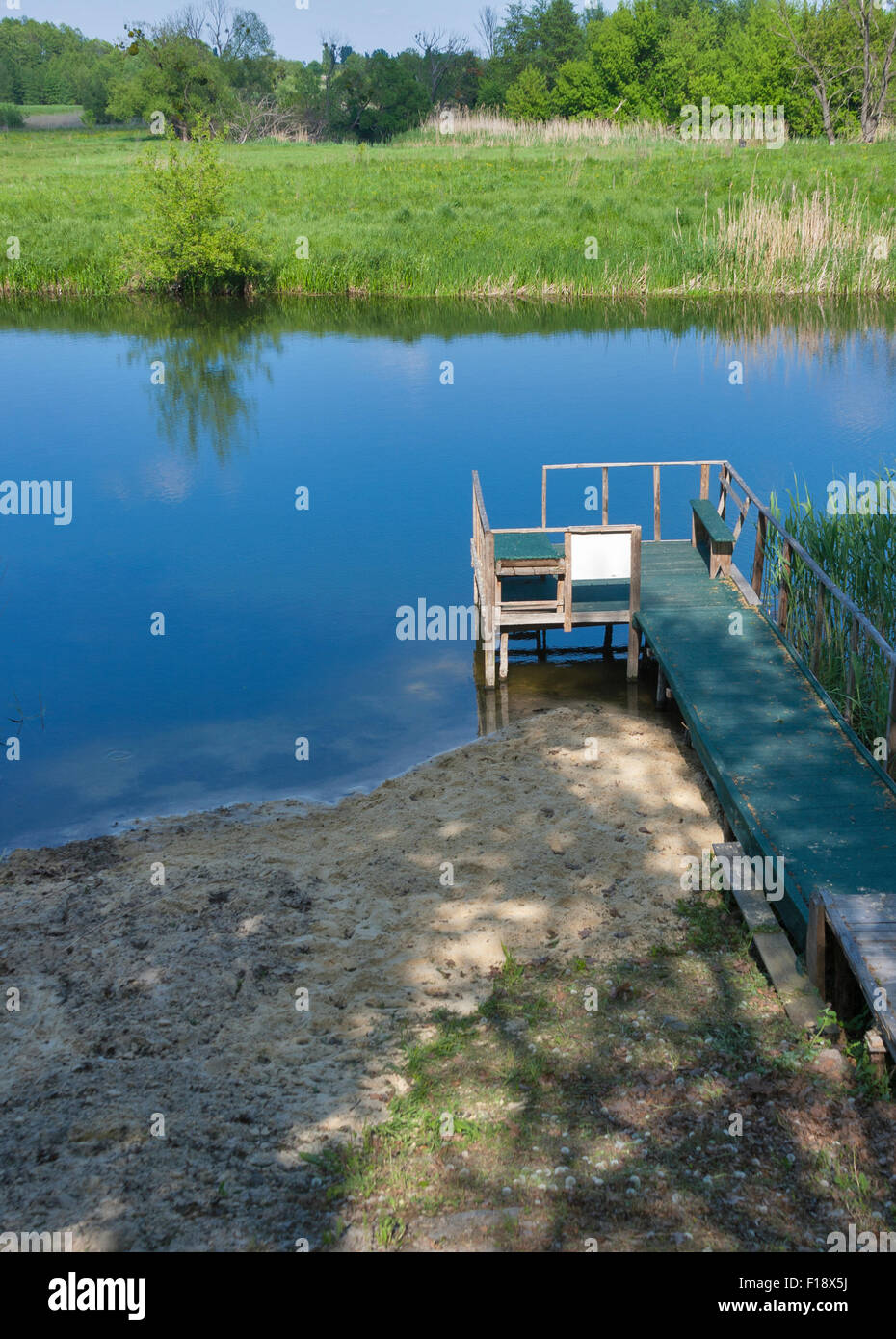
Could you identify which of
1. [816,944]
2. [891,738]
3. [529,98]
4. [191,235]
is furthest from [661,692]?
[529,98]

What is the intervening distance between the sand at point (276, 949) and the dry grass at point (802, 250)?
21.9 meters

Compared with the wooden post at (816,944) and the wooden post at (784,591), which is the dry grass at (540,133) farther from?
the wooden post at (816,944)

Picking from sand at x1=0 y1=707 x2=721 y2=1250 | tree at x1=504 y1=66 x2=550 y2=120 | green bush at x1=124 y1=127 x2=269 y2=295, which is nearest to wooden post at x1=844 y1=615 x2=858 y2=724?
sand at x1=0 y1=707 x2=721 y2=1250

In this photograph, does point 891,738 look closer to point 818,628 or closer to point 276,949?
point 818,628

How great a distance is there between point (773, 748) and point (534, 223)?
30.3 meters

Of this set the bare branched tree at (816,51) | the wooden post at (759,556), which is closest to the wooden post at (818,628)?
the wooden post at (759,556)

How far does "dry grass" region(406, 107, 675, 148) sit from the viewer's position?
55.7 metres

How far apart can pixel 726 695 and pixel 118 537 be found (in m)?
10.5

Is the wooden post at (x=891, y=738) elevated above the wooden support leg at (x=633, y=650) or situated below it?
above

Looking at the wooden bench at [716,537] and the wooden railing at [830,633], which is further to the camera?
the wooden bench at [716,537]

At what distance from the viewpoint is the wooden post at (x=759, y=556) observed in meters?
12.6

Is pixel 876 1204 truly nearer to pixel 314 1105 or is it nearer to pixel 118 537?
pixel 314 1105
